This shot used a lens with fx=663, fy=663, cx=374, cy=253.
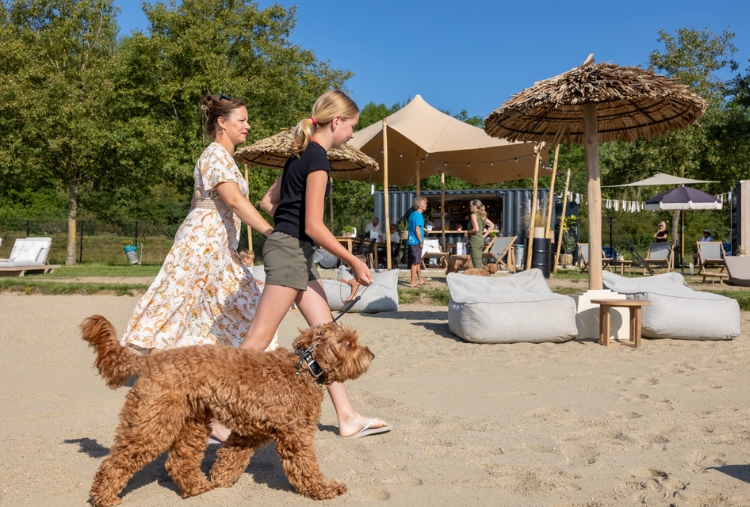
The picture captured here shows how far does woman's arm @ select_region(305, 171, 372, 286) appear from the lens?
3.47 metres

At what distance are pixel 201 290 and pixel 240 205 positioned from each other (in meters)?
0.59

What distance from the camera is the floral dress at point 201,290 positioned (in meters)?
3.83

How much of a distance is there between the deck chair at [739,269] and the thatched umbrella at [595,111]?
7474mm

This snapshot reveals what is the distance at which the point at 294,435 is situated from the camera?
2.98 meters

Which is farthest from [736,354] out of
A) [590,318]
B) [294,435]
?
[294,435]

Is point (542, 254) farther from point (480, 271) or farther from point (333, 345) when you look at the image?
point (333, 345)

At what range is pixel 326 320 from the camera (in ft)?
13.0

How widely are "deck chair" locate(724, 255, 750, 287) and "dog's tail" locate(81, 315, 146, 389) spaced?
15.8 meters

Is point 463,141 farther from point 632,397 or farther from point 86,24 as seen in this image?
point 86,24

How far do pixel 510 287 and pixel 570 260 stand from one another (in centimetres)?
1480

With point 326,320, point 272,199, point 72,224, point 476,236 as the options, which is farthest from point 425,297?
point 72,224

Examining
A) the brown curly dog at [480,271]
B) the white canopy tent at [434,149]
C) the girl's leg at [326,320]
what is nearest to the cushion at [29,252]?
the white canopy tent at [434,149]

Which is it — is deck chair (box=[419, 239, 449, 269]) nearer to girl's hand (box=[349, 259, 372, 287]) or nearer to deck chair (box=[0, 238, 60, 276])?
deck chair (box=[0, 238, 60, 276])

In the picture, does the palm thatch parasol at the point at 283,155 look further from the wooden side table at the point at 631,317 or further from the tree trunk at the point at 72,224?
the tree trunk at the point at 72,224
